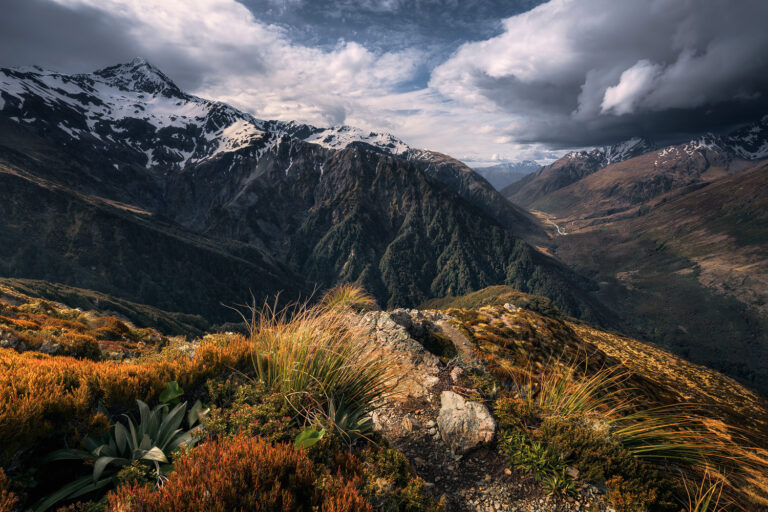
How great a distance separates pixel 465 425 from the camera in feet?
17.9

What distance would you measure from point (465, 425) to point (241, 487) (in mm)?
3959

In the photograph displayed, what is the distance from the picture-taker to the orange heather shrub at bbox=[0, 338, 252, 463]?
3.17m

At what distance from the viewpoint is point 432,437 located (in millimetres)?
5730

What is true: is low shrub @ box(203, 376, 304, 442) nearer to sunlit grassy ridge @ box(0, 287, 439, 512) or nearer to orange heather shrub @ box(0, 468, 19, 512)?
sunlit grassy ridge @ box(0, 287, 439, 512)

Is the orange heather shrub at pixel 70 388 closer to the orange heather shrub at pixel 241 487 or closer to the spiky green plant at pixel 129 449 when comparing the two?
the spiky green plant at pixel 129 449

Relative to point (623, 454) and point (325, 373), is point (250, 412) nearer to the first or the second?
point (325, 373)

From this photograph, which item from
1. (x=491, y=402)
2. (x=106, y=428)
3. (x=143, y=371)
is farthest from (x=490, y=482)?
(x=143, y=371)

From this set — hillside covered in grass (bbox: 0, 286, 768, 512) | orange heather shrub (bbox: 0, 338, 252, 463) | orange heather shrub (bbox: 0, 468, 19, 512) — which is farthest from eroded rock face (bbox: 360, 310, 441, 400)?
orange heather shrub (bbox: 0, 468, 19, 512)

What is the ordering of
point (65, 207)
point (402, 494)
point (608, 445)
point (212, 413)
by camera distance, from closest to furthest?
point (402, 494) < point (212, 413) < point (608, 445) < point (65, 207)

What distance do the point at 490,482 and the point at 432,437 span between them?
130 centimetres

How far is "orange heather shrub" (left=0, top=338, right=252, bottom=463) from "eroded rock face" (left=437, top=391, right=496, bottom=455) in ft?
13.0

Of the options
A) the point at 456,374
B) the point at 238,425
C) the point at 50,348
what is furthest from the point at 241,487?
the point at 50,348

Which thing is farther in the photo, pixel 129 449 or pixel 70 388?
pixel 70 388

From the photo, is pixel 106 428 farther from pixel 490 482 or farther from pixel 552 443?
pixel 552 443
